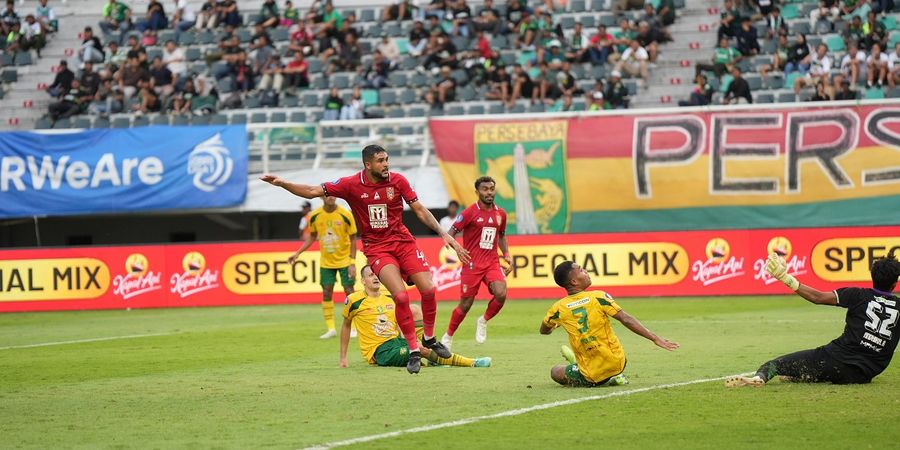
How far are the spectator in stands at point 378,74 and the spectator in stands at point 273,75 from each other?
2.39 meters

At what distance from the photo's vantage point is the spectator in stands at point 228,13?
124 ft

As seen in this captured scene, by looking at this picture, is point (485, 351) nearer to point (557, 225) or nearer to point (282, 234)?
point (557, 225)

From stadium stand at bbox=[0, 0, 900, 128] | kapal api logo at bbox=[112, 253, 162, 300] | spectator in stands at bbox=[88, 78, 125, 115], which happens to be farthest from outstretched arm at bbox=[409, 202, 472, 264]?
spectator in stands at bbox=[88, 78, 125, 115]

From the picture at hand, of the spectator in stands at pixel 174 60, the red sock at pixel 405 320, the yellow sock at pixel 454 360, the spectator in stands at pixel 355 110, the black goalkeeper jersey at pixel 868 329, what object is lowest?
the yellow sock at pixel 454 360

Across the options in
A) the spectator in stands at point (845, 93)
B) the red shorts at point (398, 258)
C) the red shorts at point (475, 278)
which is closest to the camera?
the red shorts at point (398, 258)

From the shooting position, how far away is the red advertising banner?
25.6 m

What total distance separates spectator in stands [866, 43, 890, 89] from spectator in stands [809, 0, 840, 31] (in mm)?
2480

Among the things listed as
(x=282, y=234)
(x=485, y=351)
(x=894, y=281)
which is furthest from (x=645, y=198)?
(x=894, y=281)

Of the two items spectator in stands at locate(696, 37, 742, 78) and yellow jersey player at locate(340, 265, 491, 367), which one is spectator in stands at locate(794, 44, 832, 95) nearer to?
spectator in stands at locate(696, 37, 742, 78)

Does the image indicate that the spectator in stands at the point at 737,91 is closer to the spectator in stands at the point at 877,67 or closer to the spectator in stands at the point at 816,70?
the spectator in stands at the point at 816,70

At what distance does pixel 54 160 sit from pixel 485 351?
19.0 meters

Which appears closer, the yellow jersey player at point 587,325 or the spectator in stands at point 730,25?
the yellow jersey player at point 587,325

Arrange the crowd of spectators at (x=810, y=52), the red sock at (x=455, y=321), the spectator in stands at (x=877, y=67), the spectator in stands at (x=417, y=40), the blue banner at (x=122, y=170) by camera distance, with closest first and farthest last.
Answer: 1. the red sock at (x=455, y=321)
2. the spectator in stands at (x=877, y=67)
3. the crowd of spectators at (x=810, y=52)
4. the blue banner at (x=122, y=170)
5. the spectator in stands at (x=417, y=40)

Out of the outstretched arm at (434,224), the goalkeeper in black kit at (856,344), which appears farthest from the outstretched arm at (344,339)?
the goalkeeper in black kit at (856,344)
